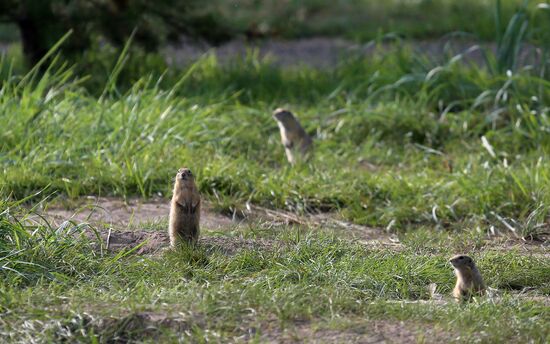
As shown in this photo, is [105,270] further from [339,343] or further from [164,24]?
[164,24]

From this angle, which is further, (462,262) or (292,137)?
(292,137)

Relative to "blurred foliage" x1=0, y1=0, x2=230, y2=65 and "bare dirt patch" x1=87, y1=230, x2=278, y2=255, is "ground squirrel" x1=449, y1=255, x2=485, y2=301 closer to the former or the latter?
"bare dirt patch" x1=87, y1=230, x2=278, y2=255

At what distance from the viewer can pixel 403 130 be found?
9461mm

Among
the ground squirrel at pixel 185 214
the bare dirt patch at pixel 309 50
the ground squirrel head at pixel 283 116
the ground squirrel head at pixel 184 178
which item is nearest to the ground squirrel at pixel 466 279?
the ground squirrel at pixel 185 214

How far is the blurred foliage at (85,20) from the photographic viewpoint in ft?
34.2

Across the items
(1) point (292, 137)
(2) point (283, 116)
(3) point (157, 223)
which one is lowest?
(3) point (157, 223)

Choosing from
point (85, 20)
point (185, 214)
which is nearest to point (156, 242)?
point (185, 214)

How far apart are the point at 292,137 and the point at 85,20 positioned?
2894mm

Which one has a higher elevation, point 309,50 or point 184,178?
point 184,178

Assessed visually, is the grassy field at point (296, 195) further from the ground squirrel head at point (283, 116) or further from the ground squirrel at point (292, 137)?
the ground squirrel head at point (283, 116)

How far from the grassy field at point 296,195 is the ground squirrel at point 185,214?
113mm

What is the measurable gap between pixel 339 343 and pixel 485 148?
4.38 metres

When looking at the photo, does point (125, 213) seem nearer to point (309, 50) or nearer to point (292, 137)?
point (292, 137)

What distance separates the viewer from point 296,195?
7844mm
